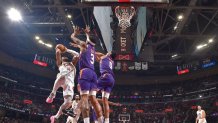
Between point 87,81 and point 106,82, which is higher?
point 106,82

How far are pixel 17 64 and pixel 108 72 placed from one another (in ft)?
82.2

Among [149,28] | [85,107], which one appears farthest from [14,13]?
[85,107]

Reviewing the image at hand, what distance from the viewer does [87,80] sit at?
264 inches

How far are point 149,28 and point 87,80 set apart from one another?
33.8 ft

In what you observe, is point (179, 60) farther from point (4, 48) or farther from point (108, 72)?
point (108, 72)

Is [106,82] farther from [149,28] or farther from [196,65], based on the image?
[196,65]

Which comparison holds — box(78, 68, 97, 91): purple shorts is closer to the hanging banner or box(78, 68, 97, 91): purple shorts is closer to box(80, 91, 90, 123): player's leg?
box(80, 91, 90, 123): player's leg

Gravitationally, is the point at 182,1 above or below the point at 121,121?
above

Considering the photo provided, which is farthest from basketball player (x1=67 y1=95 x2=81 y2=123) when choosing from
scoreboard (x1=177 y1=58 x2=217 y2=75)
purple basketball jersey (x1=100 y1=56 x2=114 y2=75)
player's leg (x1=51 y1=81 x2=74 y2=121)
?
scoreboard (x1=177 y1=58 x2=217 y2=75)

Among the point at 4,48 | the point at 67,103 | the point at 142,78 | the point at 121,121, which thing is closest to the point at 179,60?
the point at 142,78

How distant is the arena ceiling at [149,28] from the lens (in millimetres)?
17953

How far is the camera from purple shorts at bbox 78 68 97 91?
6637 millimetres

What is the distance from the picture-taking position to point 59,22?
20062 mm

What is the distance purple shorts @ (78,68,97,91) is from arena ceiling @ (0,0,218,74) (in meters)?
8.74
